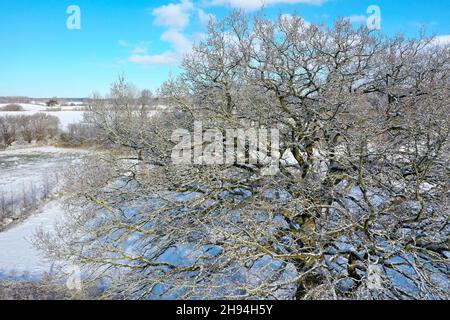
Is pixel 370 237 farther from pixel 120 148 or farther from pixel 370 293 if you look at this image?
pixel 120 148

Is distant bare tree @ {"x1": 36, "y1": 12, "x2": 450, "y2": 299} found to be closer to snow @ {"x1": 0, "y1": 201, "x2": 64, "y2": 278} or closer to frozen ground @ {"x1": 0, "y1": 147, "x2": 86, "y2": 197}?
snow @ {"x1": 0, "y1": 201, "x2": 64, "y2": 278}

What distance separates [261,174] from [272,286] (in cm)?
226

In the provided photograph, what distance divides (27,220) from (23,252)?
3.23 meters

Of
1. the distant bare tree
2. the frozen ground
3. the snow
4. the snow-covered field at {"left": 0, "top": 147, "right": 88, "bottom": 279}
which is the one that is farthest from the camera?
the frozen ground

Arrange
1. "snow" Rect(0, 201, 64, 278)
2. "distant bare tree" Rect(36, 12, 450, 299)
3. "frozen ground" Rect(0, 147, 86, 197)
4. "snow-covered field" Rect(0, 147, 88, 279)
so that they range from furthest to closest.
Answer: "frozen ground" Rect(0, 147, 86, 197)
"snow-covered field" Rect(0, 147, 88, 279)
"snow" Rect(0, 201, 64, 278)
"distant bare tree" Rect(36, 12, 450, 299)

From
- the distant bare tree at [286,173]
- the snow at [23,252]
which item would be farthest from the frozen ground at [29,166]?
the distant bare tree at [286,173]

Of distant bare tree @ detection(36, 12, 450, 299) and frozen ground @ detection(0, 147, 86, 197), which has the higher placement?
distant bare tree @ detection(36, 12, 450, 299)

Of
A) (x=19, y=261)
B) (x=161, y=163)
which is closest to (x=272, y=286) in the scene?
(x=161, y=163)

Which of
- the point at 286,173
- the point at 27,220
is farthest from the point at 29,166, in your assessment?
the point at 286,173

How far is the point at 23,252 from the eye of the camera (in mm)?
9383

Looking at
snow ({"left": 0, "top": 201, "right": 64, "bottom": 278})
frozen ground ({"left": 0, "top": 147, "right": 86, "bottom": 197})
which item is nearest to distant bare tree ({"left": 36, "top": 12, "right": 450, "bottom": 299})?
snow ({"left": 0, "top": 201, "right": 64, "bottom": 278})

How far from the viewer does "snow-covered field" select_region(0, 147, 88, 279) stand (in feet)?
27.6

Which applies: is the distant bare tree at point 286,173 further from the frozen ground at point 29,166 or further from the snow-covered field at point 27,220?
the frozen ground at point 29,166
